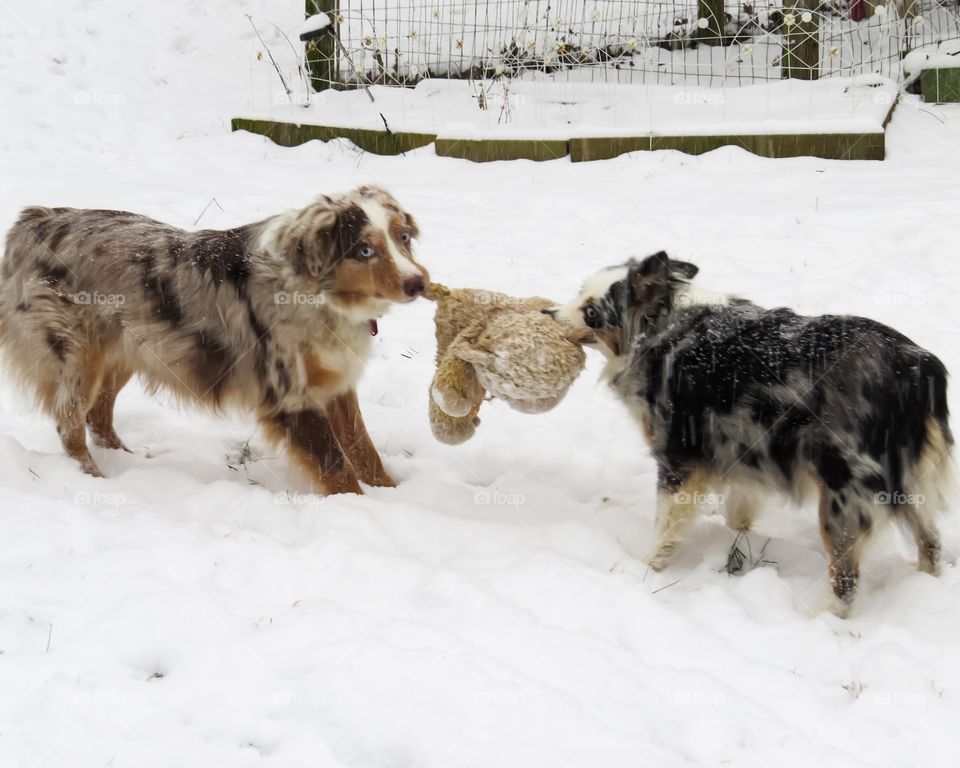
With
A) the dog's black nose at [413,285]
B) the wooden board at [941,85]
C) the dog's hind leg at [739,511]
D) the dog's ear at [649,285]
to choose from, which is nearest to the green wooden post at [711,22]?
the wooden board at [941,85]

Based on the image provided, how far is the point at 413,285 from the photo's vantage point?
14.2ft

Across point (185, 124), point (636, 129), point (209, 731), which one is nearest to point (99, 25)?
point (185, 124)

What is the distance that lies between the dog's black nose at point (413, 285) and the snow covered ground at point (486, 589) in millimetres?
1039

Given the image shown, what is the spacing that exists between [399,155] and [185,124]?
2.99 meters

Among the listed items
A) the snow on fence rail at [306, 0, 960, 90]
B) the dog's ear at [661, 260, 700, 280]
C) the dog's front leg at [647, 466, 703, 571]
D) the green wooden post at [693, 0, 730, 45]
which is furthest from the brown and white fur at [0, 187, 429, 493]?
the green wooden post at [693, 0, 730, 45]

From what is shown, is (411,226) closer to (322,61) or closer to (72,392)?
(72,392)

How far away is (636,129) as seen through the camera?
9.27 meters

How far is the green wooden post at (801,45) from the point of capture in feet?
32.6

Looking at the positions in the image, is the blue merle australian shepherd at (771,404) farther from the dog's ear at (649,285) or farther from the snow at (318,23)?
the snow at (318,23)

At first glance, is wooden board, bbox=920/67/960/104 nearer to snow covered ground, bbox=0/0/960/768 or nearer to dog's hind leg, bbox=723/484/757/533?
snow covered ground, bbox=0/0/960/768

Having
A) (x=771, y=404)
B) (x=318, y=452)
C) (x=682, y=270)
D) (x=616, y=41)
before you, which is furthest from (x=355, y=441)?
(x=616, y=41)

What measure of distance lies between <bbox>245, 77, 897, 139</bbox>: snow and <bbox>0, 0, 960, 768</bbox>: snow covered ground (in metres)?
1.33

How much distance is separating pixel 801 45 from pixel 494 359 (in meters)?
7.64

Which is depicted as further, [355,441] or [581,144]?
[581,144]
